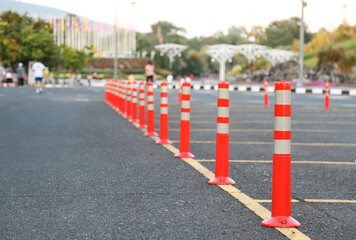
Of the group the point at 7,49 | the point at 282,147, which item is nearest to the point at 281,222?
the point at 282,147

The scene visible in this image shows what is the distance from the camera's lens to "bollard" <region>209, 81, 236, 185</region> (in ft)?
20.7

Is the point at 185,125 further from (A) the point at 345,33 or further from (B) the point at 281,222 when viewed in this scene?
(A) the point at 345,33

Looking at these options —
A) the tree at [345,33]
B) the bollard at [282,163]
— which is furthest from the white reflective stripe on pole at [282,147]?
the tree at [345,33]

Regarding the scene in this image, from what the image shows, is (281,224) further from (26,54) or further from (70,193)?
(26,54)

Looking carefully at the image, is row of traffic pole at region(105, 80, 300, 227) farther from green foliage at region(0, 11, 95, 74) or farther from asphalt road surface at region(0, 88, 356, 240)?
green foliage at region(0, 11, 95, 74)

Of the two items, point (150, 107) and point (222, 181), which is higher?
point (150, 107)

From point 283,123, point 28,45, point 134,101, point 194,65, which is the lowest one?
point 134,101

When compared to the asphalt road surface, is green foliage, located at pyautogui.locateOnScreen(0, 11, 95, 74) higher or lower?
higher

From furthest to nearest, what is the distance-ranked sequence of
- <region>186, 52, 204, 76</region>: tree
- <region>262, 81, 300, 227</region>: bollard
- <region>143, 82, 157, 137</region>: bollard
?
<region>186, 52, 204, 76</region>: tree, <region>143, 82, 157, 137</region>: bollard, <region>262, 81, 300, 227</region>: bollard

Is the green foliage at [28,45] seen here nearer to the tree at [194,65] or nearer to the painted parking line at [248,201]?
the tree at [194,65]

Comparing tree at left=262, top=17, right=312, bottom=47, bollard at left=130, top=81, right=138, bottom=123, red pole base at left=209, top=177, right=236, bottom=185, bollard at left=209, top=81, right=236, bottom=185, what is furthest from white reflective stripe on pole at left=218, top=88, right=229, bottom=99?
tree at left=262, top=17, right=312, bottom=47

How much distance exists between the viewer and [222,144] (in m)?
6.38

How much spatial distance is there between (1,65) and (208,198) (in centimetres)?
6117

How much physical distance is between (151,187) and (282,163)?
1772 millimetres
